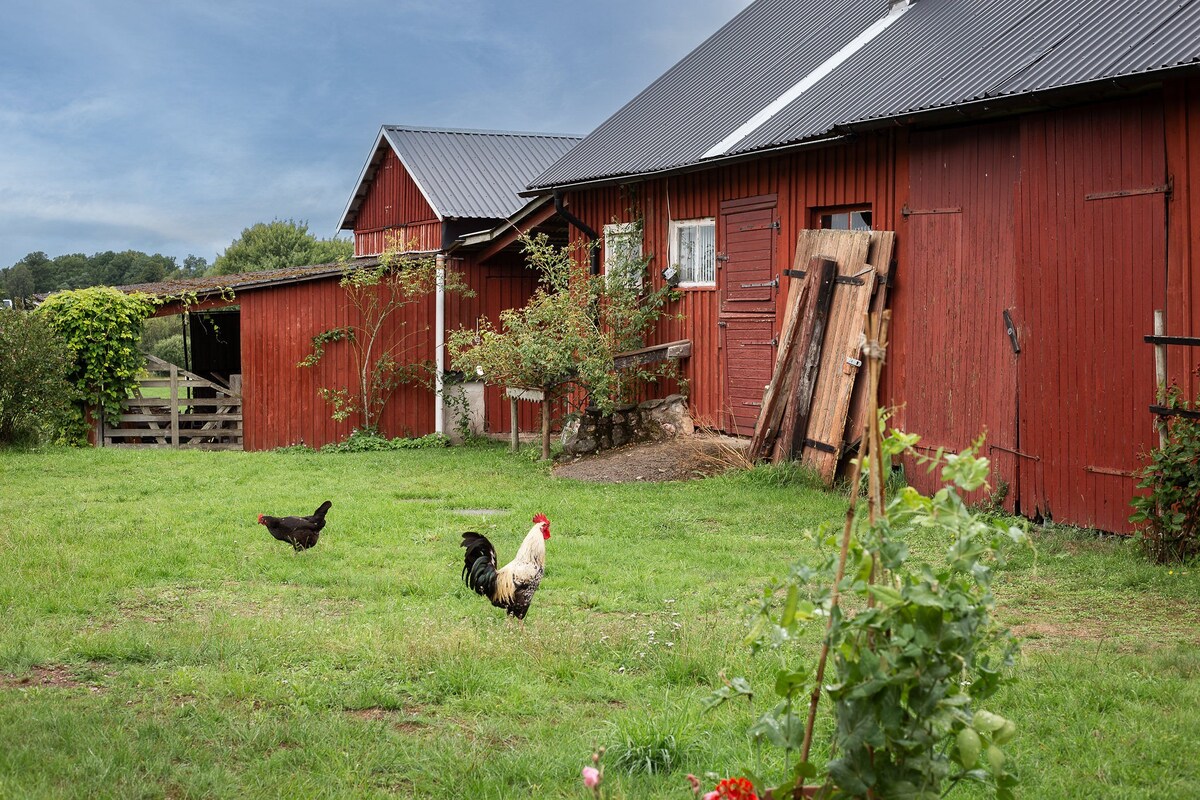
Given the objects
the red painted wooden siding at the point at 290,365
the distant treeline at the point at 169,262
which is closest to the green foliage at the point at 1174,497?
the red painted wooden siding at the point at 290,365

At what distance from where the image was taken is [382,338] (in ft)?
59.2

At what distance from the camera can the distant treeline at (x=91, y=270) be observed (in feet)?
207

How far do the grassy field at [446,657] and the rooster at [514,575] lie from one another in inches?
6.3

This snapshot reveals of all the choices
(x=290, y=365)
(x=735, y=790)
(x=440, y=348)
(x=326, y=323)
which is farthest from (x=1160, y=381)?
(x=290, y=365)

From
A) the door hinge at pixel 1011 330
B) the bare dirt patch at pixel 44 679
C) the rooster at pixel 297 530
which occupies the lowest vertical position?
the bare dirt patch at pixel 44 679

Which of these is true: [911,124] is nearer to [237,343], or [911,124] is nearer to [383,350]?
[383,350]

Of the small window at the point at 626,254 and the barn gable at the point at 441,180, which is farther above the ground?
the barn gable at the point at 441,180

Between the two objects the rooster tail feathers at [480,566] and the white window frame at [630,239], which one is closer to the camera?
the rooster tail feathers at [480,566]

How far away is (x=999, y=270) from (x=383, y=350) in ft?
35.3

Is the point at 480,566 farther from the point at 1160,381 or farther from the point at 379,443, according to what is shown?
the point at 379,443

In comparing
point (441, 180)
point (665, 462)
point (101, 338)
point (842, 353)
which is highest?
point (441, 180)

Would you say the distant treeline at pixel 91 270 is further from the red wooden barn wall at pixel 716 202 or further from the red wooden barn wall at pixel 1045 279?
the red wooden barn wall at pixel 1045 279

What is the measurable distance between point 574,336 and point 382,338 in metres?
4.89

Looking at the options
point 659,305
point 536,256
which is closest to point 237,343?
point 536,256
